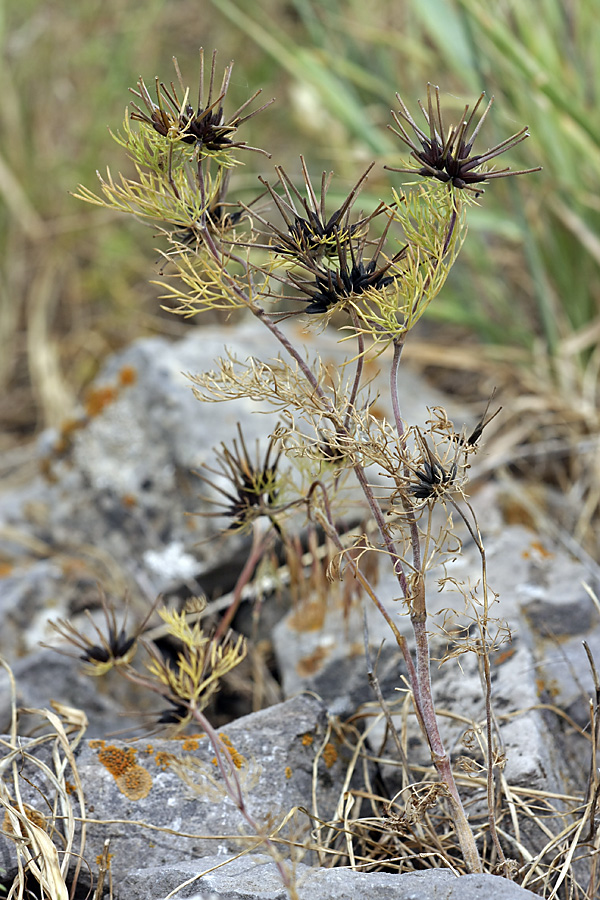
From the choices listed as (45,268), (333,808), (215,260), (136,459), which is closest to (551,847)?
(333,808)

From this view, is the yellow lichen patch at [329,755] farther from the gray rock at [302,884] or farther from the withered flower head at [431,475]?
the withered flower head at [431,475]

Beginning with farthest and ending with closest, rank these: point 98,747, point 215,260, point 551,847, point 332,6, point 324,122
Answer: point 324,122 → point 332,6 → point 98,747 → point 551,847 → point 215,260

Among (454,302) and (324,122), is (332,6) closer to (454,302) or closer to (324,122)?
(324,122)

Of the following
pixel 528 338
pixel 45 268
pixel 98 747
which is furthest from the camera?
pixel 45 268

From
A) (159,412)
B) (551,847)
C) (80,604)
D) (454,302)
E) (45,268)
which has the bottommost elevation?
(551,847)

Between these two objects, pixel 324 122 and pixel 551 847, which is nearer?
pixel 551 847

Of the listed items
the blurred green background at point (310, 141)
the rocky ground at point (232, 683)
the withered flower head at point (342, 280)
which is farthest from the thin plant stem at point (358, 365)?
the blurred green background at point (310, 141)

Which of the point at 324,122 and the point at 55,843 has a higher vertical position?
the point at 324,122
